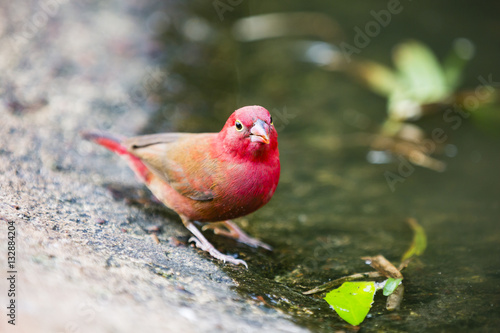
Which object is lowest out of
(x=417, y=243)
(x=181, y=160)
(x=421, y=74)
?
(x=417, y=243)

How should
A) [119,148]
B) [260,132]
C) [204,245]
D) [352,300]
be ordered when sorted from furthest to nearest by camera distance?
1. [119,148]
2. [204,245]
3. [260,132]
4. [352,300]

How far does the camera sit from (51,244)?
2643 mm

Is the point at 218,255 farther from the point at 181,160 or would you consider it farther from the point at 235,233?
the point at 181,160

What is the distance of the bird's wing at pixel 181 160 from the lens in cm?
326

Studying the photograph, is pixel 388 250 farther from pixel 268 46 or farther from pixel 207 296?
pixel 268 46

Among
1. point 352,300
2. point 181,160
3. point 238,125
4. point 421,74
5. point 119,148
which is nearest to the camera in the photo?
point 352,300

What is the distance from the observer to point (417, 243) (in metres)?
3.51

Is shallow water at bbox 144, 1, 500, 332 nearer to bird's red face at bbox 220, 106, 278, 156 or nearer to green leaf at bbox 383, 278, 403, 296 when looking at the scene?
green leaf at bbox 383, 278, 403, 296

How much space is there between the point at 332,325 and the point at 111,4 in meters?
4.81

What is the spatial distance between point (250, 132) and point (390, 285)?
3.93 feet

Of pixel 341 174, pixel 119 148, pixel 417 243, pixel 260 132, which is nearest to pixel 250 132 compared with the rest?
pixel 260 132

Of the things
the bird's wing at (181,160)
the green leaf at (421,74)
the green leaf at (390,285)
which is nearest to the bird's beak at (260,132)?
the bird's wing at (181,160)

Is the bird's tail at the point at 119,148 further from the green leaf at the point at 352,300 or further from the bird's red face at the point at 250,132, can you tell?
the green leaf at the point at 352,300

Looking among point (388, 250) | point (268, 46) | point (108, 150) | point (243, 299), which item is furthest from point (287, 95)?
point (243, 299)
